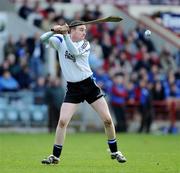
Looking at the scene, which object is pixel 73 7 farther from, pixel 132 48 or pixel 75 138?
pixel 75 138

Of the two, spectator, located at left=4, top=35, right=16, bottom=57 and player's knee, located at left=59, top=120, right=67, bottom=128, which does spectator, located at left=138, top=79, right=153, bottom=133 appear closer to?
spectator, located at left=4, top=35, right=16, bottom=57

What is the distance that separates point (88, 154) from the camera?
17.9 m

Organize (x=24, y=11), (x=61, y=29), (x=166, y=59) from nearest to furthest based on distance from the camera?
(x=61, y=29), (x=24, y=11), (x=166, y=59)

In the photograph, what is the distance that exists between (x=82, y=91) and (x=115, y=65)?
1665 cm

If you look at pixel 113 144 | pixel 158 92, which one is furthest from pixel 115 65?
pixel 113 144

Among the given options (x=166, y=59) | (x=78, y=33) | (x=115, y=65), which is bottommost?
(x=166, y=59)

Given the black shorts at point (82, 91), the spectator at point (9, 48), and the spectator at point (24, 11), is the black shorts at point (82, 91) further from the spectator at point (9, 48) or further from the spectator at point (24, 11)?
the spectator at point (24, 11)

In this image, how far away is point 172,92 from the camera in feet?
99.3

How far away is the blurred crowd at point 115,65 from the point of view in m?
28.9

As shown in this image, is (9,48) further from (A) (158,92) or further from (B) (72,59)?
(B) (72,59)

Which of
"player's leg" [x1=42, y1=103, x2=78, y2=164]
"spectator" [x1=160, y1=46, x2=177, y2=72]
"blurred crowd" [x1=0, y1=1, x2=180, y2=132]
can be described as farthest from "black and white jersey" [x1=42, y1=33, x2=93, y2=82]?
"spectator" [x1=160, y1=46, x2=177, y2=72]

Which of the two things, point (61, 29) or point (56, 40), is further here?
point (56, 40)

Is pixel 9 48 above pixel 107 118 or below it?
below

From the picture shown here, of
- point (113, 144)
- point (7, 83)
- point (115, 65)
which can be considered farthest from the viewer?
point (115, 65)
